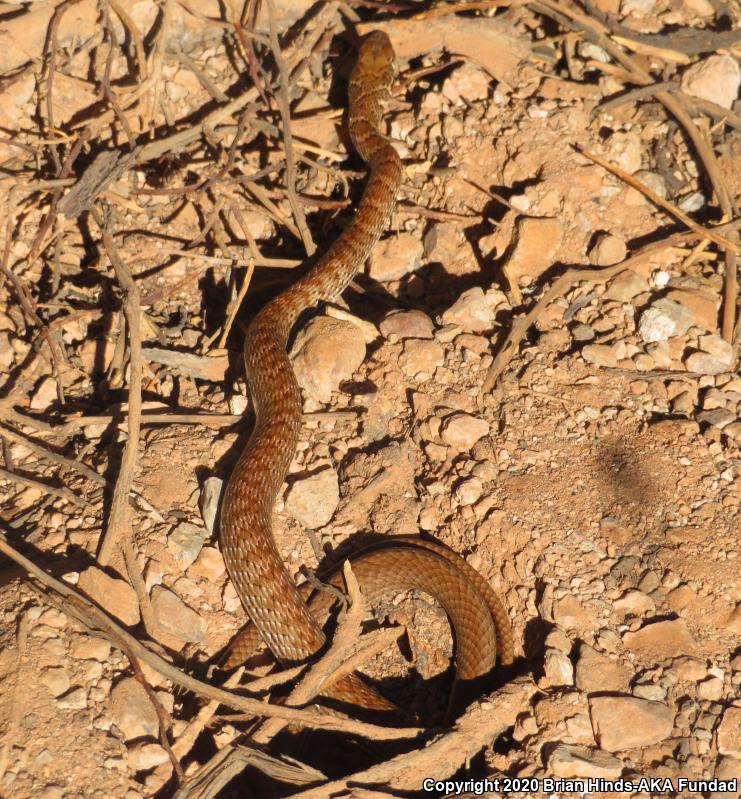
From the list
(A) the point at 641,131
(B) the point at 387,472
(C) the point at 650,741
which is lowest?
(C) the point at 650,741

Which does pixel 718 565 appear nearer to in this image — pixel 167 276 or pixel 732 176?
pixel 732 176

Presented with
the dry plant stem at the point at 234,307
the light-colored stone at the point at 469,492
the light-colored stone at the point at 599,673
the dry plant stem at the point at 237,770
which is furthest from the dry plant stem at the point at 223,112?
the light-colored stone at the point at 599,673

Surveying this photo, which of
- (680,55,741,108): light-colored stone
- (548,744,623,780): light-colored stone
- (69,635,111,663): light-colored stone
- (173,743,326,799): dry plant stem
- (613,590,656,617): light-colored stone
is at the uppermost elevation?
(680,55,741,108): light-colored stone

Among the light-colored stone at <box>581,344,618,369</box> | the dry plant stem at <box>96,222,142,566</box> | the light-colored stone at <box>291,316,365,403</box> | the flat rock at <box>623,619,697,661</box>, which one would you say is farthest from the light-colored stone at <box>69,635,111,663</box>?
the light-colored stone at <box>581,344,618,369</box>

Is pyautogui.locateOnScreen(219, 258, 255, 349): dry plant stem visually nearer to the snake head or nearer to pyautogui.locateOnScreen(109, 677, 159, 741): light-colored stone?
the snake head

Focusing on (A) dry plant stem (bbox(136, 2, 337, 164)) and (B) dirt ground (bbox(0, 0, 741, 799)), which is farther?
(A) dry plant stem (bbox(136, 2, 337, 164))

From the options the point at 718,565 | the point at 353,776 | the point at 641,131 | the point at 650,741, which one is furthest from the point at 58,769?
the point at 641,131

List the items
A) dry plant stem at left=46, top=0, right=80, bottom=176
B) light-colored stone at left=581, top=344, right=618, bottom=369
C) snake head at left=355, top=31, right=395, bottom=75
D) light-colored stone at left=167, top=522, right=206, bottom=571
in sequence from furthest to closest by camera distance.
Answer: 1. snake head at left=355, top=31, right=395, bottom=75
2. dry plant stem at left=46, top=0, right=80, bottom=176
3. light-colored stone at left=581, top=344, right=618, bottom=369
4. light-colored stone at left=167, top=522, right=206, bottom=571
